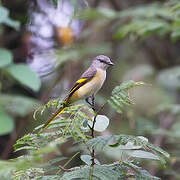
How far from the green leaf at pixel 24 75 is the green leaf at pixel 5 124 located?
41 cm

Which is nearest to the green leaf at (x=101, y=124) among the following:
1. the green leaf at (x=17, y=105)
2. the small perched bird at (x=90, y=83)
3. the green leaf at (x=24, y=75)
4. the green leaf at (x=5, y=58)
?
the small perched bird at (x=90, y=83)

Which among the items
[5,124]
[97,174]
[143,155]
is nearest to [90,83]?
[143,155]

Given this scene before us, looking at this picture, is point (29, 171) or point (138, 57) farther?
point (138, 57)

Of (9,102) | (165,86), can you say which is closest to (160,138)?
(165,86)

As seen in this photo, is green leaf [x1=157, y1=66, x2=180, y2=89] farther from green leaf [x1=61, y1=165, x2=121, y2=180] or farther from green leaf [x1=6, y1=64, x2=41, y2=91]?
green leaf [x1=61, y1=165, x2=121, y2=180]

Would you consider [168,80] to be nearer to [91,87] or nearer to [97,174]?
[91,87]

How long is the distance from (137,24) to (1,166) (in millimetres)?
2656

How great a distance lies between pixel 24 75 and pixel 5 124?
514 millimetres

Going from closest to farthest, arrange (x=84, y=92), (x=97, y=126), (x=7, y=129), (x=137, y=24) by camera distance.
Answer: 1. (x=97, y=126)
2. (x=84, y=92)
3. (x=7, y=129)
4. (x=137, y=24)

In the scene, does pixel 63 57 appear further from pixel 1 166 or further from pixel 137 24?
pixel 1 166

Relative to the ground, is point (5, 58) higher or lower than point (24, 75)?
higher

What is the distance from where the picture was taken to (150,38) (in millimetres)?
5043

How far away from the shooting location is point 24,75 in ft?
10.9

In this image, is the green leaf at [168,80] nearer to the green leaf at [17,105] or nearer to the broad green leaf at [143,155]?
the green leaf at [17,105]
